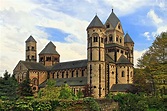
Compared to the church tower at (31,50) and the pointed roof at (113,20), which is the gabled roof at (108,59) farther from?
the church tower at (31,50)

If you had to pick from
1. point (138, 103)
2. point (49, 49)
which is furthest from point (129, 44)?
point (138, 103)

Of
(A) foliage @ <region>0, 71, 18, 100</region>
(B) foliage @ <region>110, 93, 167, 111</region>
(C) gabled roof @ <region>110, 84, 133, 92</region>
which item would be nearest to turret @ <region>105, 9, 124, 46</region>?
(C) gabled roof @ <region>110, 84, 133, 92</region>

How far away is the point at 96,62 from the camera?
7112 cm

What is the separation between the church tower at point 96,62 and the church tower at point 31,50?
33.5 meters

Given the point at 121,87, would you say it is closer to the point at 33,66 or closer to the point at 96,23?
the point at 96,23

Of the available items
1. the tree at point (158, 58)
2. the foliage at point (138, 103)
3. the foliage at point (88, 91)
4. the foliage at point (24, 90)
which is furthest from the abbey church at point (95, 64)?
the foliage at point (138, 103)

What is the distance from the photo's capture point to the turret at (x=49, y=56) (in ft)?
310

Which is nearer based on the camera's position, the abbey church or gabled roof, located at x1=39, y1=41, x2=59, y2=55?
the abbey church

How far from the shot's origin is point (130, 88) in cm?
6950

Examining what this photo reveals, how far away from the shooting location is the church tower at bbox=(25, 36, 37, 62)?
331 ft

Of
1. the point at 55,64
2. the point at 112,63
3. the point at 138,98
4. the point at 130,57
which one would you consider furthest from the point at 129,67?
the point at 138,98

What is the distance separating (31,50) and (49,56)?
9468 millimetres

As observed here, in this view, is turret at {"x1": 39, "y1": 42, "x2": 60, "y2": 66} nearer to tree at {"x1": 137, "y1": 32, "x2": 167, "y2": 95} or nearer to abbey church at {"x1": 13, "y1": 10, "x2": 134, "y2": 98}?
abbey church at {"x1": 13, "y1": 10, "x2": 134, "y2": 98}

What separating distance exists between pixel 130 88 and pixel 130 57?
19.0m
